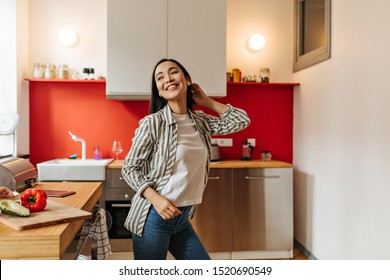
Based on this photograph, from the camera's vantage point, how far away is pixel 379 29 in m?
1.55

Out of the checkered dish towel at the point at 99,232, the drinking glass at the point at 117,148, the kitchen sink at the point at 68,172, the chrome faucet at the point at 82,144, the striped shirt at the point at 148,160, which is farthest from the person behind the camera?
the drinking glass at the point at 117,148

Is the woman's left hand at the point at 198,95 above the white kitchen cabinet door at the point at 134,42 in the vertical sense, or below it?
below

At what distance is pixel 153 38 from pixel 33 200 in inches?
62.0

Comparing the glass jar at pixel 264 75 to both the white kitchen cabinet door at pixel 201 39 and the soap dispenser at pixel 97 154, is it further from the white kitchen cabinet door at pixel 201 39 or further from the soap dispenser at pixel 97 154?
the soap dispenser at pixel 97 154

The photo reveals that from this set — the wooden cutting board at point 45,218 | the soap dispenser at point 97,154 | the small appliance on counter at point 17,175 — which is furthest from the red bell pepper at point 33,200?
the soap dispenser at point 97,154

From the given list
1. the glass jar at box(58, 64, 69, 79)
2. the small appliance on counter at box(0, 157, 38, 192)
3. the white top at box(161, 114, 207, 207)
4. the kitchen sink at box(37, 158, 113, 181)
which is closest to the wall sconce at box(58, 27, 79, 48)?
the glass jar at box(58, 64, 69, 79)

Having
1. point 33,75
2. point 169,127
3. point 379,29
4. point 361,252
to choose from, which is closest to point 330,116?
point 379,29

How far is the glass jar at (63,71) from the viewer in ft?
7.97

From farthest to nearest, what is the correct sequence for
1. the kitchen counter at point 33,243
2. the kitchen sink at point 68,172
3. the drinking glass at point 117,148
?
the drinking glass at point 117,148
the kitchen sink at point 68,172
the kitchen counter at point 33,243

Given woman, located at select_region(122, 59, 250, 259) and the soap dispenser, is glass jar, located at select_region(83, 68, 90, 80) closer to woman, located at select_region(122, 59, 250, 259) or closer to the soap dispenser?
the soap dispenser

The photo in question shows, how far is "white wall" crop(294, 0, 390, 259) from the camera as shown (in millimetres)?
1553

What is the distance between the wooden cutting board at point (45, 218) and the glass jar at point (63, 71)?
68.3 inches

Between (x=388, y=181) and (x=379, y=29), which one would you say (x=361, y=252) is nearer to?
(x=388, y=181)

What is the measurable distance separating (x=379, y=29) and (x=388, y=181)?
69 cm
